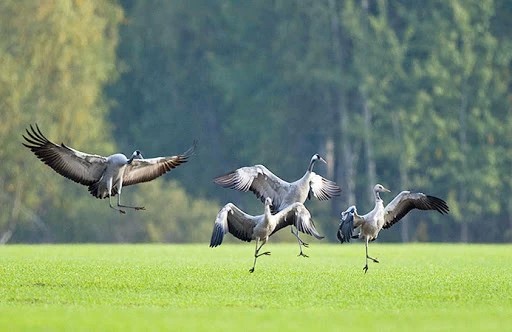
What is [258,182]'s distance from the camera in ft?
84.5

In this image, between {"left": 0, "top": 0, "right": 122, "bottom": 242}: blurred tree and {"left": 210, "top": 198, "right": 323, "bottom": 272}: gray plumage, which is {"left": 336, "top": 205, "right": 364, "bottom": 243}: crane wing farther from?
{"left": 0, "top": 0, "right": 122, "bottom": 242}: blurred tree

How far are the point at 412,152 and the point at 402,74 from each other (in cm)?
323

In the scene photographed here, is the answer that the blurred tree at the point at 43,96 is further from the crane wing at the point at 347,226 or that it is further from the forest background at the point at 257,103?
the crane wing at the point at 347,226

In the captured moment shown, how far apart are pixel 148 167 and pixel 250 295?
5.63 meters

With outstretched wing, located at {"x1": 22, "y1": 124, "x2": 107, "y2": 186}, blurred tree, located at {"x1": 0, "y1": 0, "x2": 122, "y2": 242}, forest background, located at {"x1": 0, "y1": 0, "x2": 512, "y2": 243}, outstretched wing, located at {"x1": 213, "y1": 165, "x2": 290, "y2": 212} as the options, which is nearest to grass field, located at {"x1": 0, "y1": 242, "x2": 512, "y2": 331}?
outstretched wing, located at {"x1": 213, "y1": 165, "x2": 290, "y2": 212}

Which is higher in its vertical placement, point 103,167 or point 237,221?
point 103,167

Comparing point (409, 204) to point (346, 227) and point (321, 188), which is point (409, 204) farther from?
point (321, 188)

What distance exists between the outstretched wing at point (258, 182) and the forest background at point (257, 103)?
1039 inches

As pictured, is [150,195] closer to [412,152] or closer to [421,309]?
[412,152]

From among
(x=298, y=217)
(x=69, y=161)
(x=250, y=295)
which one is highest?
(x=69, y=161)

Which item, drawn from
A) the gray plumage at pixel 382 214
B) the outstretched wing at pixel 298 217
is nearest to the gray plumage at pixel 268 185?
the gray plumage at pixel 382 214

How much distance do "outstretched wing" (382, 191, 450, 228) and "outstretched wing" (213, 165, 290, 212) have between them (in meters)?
2.19

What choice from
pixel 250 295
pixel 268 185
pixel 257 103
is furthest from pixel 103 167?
pixel 257 103

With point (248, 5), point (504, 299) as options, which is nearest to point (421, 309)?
point (504, 299)
